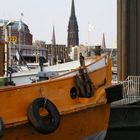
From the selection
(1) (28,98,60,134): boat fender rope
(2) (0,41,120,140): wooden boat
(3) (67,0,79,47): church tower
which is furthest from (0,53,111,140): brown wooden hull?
(3) (67,0,79,47): church tower

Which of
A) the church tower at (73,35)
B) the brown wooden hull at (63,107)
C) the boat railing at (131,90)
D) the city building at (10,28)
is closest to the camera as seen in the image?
the brown wooden hull at (63,107)

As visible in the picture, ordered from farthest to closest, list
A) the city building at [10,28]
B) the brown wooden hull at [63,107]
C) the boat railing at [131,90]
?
1. the boat railing at [131,90]
2. the city building at [10,28]
3. the brown wooden hull at [63,107]

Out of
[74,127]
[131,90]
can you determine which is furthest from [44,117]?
[131,90]

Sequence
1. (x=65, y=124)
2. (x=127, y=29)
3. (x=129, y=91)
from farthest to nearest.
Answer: (x=127, y=29)
(x=129, y=91)
(x=65, y=124)

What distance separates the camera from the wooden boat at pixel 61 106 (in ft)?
26.7

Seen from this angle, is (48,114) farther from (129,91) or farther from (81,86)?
(129,91)

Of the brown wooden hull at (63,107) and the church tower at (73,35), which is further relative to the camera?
the church tower at (73,35)

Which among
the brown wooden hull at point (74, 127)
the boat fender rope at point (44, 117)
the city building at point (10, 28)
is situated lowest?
the brown wooden hull at point (74, 127)

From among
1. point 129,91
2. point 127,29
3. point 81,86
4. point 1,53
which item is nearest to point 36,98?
point 81,86

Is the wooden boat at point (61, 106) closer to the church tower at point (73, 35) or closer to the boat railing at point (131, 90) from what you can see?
the boat railing at point (131, 90)

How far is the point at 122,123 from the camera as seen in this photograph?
1376 cm

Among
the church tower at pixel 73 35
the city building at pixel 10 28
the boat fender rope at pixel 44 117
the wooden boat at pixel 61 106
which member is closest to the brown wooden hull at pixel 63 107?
the wooden boat at pixel 61 106

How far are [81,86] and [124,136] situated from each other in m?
4.73

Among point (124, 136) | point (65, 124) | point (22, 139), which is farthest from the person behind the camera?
point (124, 136)
